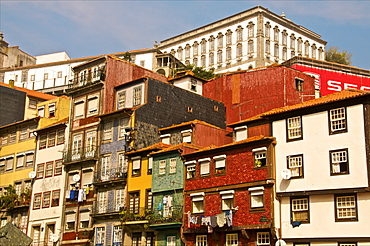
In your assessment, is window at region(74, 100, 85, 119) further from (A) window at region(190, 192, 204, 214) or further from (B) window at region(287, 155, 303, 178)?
(B) window at region(287, 155, 303, 178)

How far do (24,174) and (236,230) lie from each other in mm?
32997

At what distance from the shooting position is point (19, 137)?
69.5 m

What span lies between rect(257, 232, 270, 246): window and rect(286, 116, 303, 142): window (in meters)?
7.11

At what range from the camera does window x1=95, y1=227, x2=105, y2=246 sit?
54.2 m

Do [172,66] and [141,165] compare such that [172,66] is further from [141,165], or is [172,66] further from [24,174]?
[141,165]

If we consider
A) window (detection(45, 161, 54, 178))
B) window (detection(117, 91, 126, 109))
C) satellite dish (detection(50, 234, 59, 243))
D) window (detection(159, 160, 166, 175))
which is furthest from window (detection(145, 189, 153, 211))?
window (detection(45, 161, 54, 178))

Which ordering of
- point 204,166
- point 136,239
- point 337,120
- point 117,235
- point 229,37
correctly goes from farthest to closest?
point 229,37 < point 117,235 < point 136,239 < point 204,166 < point 337,120

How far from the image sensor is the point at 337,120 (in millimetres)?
39906

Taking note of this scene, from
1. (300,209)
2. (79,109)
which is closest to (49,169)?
(79,109)

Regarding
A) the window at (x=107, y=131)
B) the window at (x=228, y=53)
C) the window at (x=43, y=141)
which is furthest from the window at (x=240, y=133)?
the window at (x=228, y=53)

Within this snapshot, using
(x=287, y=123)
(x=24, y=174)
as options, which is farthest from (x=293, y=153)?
(x=24, y=174)

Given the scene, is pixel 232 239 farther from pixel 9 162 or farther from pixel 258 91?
pixel 9 162

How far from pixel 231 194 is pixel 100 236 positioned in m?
16.6

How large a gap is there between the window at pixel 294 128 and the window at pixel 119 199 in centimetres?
1842
